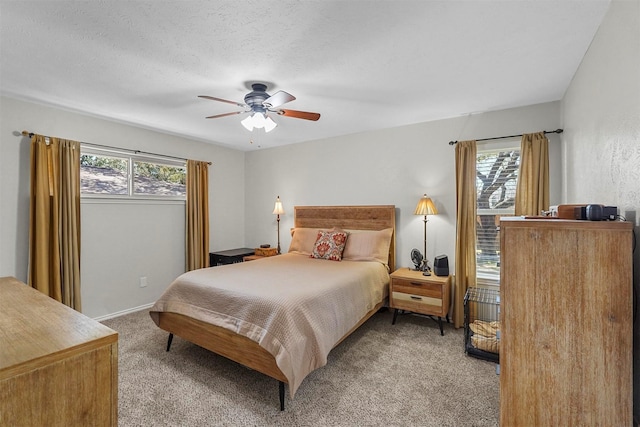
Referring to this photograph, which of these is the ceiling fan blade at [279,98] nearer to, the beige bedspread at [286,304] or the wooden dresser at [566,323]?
the beige bedspread at [286,304]

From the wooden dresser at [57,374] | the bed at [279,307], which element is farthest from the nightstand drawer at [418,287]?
the wooden dresser at [57,374]

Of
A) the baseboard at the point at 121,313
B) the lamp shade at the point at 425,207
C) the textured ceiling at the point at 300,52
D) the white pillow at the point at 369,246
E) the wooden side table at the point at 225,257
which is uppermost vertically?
the textured ceiling at the point at 300,52

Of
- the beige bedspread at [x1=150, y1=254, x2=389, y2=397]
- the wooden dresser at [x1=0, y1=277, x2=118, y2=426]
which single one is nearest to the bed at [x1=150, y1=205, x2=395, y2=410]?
the beige bedspread at [x1=150, y1=254, x2=389, y2=397]

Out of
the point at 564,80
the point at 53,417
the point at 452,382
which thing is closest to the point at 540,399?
the point at 452,382

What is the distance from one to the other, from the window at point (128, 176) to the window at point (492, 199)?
403 cm

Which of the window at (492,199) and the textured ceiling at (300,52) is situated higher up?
the textured ceiling at (300,52)

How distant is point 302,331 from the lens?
81.2 inches

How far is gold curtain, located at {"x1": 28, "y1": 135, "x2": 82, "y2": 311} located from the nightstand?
353 cm

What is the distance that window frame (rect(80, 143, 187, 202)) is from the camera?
3.51 meters

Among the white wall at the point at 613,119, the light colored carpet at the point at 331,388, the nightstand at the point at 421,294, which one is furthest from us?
the nightstand at the point at 421,294

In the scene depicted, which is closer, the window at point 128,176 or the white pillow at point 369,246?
the window at point 128,176

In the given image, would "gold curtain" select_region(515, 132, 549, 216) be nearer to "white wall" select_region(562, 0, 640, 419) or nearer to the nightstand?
"white wall" select_region(562, 0, 640, 419)

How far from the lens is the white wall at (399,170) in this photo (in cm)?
322

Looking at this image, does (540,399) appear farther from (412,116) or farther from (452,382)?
(412,116)
